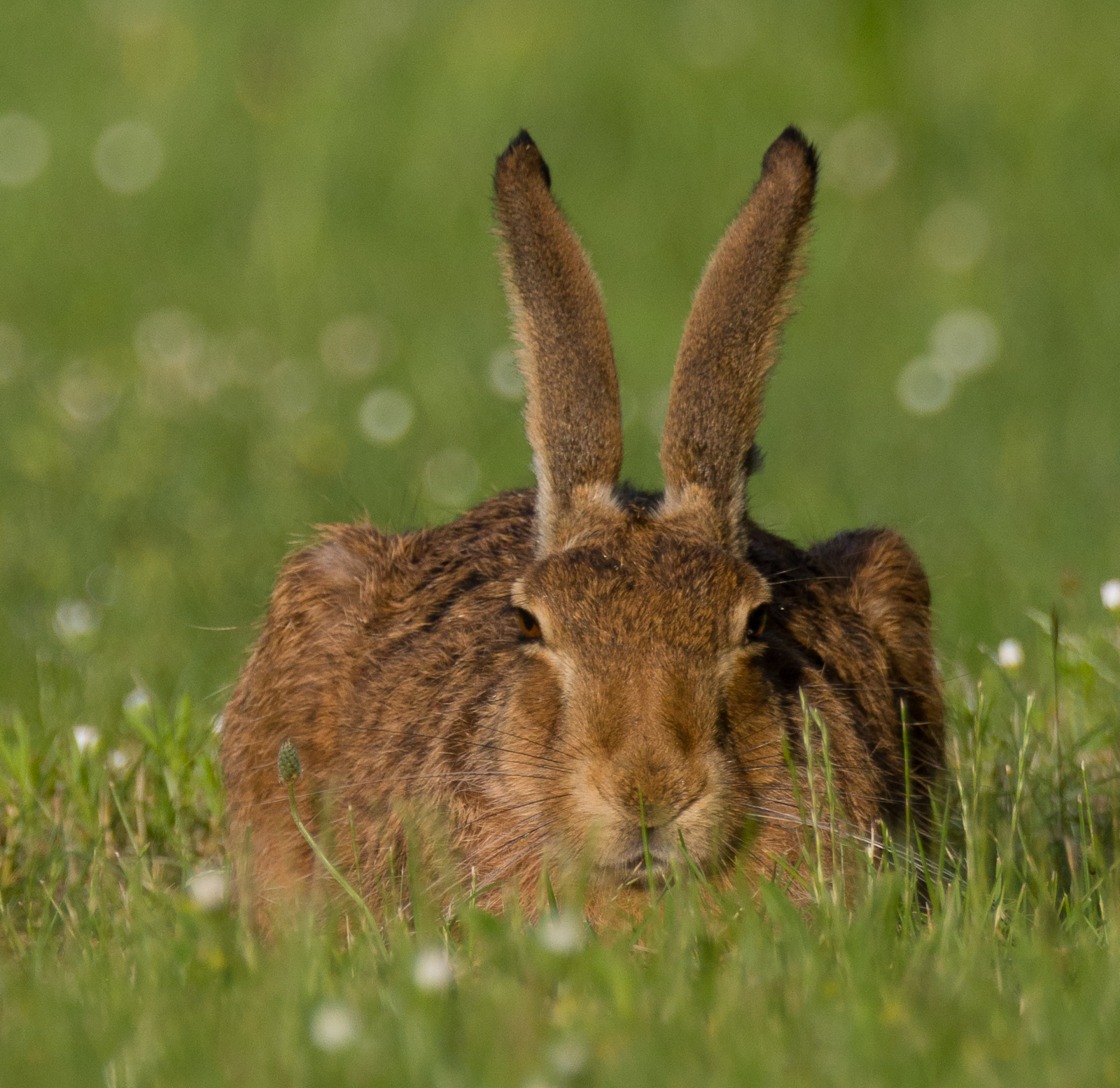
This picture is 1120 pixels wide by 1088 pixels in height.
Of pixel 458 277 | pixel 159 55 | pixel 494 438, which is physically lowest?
pixel 494 438

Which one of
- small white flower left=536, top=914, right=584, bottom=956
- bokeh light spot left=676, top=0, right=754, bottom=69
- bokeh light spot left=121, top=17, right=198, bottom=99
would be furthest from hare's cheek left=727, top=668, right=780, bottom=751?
bokeh light spot left=121, top=17, right=198, bottom=99

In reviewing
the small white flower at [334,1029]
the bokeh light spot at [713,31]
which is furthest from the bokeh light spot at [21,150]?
the small white flower at [334,1029]

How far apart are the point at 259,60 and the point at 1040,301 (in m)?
6.69

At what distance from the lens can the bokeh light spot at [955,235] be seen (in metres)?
12.2

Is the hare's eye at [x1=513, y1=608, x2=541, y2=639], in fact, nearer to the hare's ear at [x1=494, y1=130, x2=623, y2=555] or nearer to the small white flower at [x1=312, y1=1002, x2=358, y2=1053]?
the hare's ear at [x1=494, y1=130, x2=623, y2=555]

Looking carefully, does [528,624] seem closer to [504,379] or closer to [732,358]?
[732,358]

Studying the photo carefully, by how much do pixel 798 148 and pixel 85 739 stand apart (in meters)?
2.47

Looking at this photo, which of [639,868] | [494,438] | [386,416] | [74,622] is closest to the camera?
[639,868]

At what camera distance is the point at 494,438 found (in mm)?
9305

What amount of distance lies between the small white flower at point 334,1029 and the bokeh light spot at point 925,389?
296 inches

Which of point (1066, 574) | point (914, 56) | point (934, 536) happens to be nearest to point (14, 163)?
point (914, 56)

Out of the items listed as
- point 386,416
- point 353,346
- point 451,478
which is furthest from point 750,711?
point 353,346

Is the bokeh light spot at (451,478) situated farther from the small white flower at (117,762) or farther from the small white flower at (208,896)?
the small white flower at (208,896)

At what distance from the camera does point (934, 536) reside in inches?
311
